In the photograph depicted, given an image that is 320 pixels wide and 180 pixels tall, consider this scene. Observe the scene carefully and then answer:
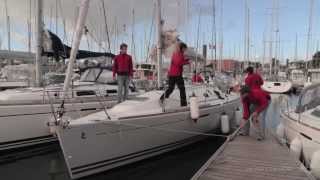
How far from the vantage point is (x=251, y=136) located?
371 inches

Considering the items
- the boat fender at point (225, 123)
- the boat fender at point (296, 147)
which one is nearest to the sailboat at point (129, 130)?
the boat fender at point (225, 123)

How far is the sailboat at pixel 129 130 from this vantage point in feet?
24.3

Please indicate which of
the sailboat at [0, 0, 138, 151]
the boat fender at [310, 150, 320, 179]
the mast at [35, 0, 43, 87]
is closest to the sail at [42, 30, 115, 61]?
the mast at [35, 0, 43, 87]

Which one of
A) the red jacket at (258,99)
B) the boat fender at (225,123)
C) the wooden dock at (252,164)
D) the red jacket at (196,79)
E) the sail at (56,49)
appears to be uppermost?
the sail at (56,49)

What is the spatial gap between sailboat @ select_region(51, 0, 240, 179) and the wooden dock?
4.74 feet

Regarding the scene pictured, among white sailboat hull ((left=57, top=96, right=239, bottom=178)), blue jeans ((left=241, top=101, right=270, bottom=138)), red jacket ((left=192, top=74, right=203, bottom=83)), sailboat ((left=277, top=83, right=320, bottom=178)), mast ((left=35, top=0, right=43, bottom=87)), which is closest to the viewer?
sailboat ((left=277, top=83, right=320, bottom=178))

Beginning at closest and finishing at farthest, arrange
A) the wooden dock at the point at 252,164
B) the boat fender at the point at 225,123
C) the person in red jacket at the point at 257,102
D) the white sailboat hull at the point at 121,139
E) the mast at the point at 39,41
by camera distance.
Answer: the wooden dock at the point at 252,164
the white sailboat hull at the point at 121,139
the person in red jacket at the point at 257,102
the boat fender at the point at 225,123
the mast at the point at 39,41

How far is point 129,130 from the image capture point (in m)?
8.18

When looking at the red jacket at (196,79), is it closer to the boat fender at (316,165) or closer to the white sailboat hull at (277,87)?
the boat fender at (316,165)

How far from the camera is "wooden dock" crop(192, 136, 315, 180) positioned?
6145 mm

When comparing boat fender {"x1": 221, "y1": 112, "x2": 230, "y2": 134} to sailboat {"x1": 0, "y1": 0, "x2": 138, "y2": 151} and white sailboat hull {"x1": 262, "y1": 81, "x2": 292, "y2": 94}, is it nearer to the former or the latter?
sailboat {"x1": 0, "y1": 0, "x2": 138, "y2": 151}

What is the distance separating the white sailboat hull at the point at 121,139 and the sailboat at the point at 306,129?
7.25 feet

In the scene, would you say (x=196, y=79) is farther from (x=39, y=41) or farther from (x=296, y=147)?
(x=296, y=147)

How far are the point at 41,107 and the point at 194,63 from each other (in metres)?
7.57
